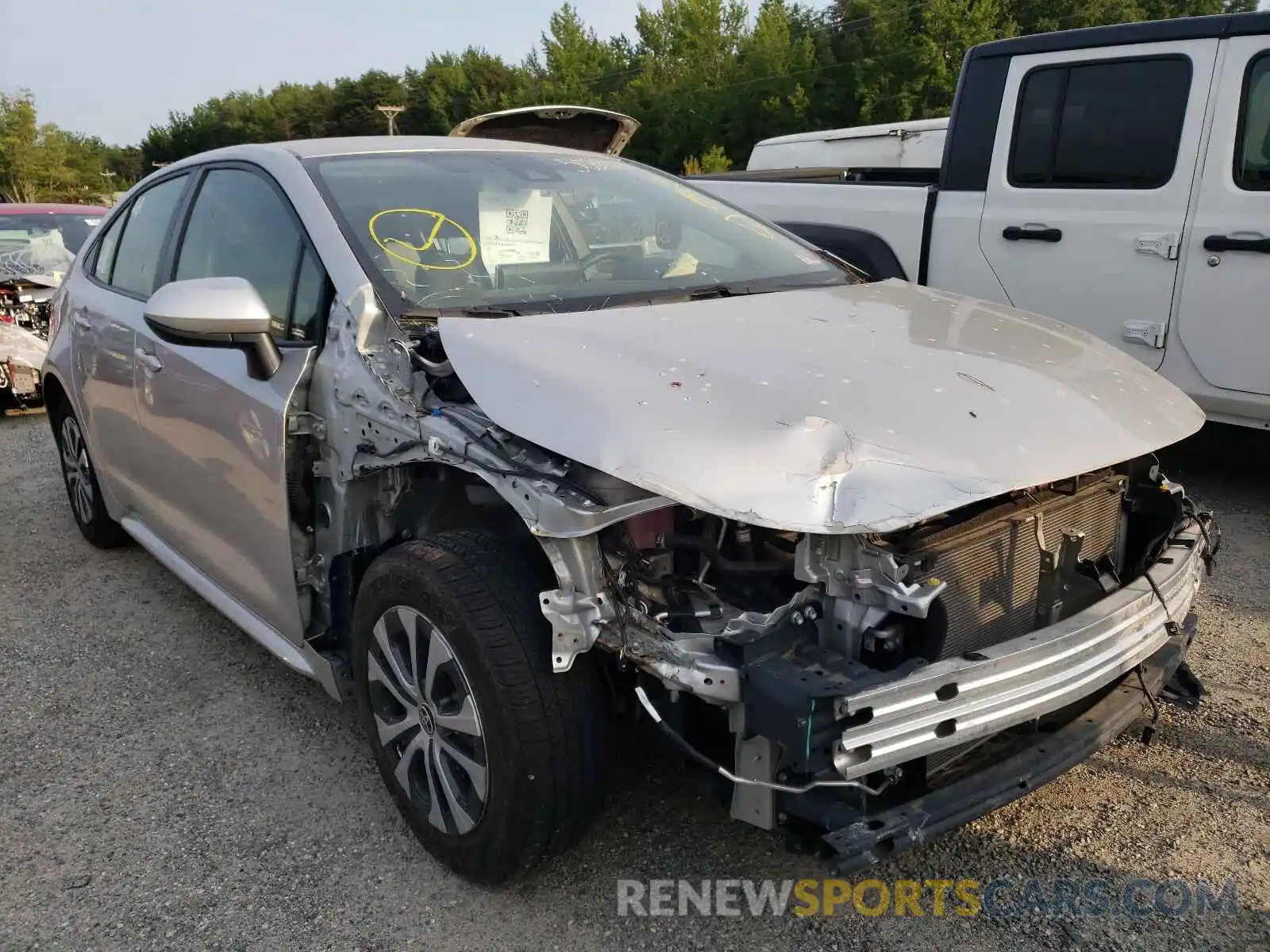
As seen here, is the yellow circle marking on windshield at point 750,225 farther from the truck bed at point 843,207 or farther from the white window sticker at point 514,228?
the truck bed at point 843,207

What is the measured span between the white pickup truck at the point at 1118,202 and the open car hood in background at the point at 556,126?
3.65 ft

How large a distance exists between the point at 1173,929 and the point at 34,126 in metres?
59.7

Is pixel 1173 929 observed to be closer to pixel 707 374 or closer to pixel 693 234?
pixel 707 374

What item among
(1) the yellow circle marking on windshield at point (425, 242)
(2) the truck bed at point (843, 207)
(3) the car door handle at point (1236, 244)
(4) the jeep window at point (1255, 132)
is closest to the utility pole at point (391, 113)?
(1) the yellow circle marking on windshield at point (425, 242)

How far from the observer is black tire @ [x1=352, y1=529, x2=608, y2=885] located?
212 cm

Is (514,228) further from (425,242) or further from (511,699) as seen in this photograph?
(511,699)

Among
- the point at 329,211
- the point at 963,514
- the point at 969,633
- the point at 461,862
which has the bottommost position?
the point at 461,862

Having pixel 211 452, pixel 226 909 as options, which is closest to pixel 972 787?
pixel 226 909

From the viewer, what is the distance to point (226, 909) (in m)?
2.40

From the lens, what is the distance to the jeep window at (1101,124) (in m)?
4.79

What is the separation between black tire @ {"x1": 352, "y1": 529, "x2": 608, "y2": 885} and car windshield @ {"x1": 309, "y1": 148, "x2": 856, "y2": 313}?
0.73 metres

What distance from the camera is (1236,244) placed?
4531 millimetres

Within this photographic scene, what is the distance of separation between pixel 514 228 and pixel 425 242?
357 millimetres

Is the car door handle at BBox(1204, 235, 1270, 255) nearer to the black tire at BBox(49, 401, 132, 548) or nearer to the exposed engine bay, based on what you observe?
the exposed engine bay
